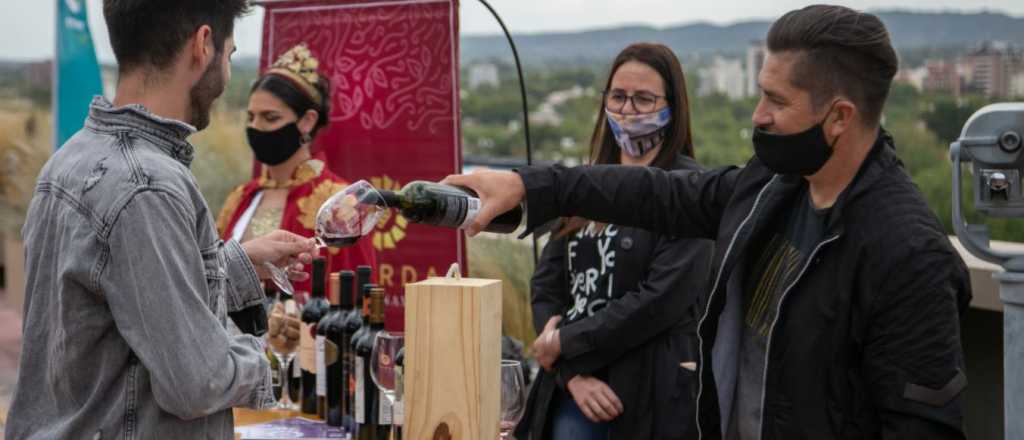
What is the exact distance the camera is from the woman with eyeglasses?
3.19 meters

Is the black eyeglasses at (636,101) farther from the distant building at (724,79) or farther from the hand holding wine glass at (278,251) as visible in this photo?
the distant building at (724,79)

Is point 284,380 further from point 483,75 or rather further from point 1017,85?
point 483,75

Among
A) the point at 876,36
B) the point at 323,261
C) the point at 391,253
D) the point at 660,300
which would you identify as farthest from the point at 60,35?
the point at 876,36

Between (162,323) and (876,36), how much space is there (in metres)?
1.31

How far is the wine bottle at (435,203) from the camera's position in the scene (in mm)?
2053

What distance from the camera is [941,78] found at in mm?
5629

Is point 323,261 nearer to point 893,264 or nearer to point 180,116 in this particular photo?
point 180,116

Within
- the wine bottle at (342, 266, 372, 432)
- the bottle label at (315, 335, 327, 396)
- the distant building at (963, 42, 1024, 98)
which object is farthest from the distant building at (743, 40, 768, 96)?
the bottle label at (315, 335, 327, 396)

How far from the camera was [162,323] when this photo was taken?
5.88 ft

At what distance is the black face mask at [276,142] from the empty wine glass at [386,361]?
1.63 meters

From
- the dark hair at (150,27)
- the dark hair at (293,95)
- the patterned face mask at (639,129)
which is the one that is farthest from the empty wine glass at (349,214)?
the dark hair at (293,95)

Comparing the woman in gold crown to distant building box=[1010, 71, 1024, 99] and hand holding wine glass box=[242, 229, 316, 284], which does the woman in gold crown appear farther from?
distant building box=[1010, 71, 1024, 99]

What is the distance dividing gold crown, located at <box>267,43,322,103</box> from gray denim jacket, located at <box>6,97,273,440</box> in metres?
1.99

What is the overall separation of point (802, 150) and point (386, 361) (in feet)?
3.09
